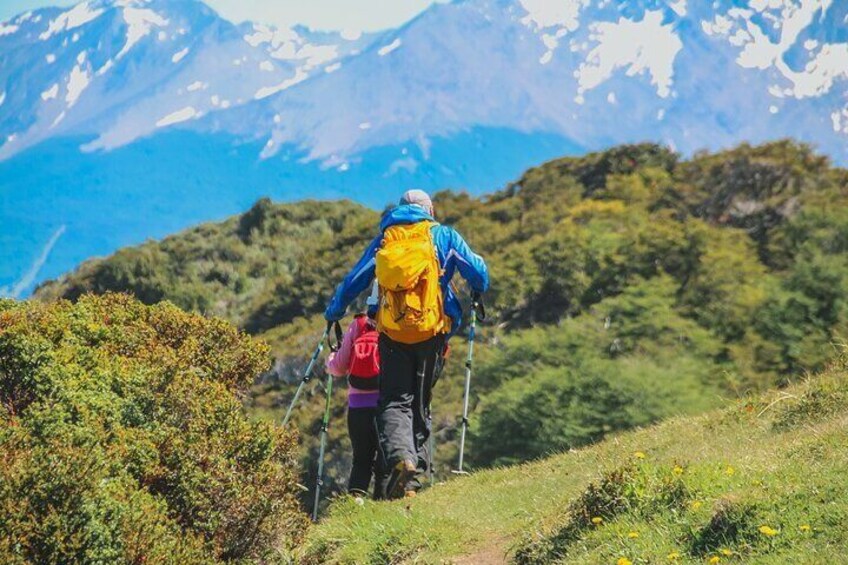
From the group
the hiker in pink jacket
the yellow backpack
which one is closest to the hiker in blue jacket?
the yellow backpack

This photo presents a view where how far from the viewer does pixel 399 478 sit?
878 centimetres

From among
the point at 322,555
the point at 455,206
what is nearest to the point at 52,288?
the point at 455,206

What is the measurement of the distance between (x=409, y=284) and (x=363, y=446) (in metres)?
1.80

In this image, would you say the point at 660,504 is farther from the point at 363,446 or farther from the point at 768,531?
the point at 363,446

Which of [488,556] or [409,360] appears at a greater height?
[409,360]

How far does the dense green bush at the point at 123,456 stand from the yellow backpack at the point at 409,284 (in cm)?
129

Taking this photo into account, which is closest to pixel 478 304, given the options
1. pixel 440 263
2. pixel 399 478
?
pixel 440 263

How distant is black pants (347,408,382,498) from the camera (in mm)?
9539

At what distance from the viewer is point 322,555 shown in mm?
7629

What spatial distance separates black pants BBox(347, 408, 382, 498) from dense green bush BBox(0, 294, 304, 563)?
56 cm

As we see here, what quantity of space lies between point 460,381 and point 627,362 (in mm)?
7678

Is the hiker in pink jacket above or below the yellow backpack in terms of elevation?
below

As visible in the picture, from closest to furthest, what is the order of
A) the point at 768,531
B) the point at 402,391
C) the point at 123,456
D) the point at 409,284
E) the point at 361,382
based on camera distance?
the point at 768,531
the point at 123,456
the point at 409,284
the point at 402,391
the point at 361,382

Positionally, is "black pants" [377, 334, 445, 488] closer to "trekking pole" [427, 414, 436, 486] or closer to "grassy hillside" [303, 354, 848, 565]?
"trekking pole" [427, 414, 436, 486]
